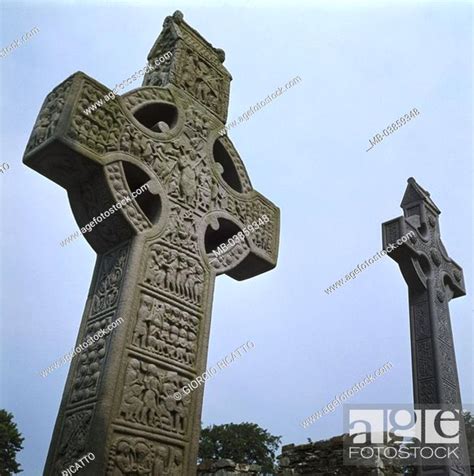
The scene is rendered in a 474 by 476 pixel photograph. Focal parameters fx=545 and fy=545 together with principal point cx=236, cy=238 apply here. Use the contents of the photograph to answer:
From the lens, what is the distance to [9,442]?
23359mm

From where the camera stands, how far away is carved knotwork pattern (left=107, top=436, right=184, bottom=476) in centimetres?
341

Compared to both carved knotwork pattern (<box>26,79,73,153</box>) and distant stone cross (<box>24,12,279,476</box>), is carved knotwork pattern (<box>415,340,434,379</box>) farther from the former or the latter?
carved knotwork pattern (<box>26,79,73,153</box>)

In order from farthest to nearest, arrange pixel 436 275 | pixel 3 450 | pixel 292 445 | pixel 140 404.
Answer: pixel 3 450, pixel 436 275, pixel 292 445, pixel 140 404

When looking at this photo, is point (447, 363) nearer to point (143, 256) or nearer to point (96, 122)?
point (143, 256)

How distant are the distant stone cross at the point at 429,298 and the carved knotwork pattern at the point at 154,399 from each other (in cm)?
489

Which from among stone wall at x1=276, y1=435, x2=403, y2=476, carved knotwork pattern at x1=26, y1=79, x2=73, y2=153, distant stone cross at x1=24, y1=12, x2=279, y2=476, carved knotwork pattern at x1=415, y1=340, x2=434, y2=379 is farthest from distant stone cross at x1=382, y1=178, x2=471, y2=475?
carved knotwork pattern at x1=26, y1=79, x2=73, y2=153

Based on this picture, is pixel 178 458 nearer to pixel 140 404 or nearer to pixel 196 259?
pixel 140 404

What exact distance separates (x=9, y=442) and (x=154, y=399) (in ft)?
75.2

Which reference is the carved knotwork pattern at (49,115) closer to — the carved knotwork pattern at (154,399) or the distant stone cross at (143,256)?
the distant stone cross at (143,256)

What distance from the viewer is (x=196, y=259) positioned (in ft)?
15.1

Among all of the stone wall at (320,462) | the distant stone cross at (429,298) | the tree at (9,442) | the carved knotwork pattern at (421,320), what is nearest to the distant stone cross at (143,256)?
the stone wall at (320,462)

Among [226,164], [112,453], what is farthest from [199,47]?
[112,453]

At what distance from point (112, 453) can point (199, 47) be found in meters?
4.19

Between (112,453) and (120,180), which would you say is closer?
(112,453)
